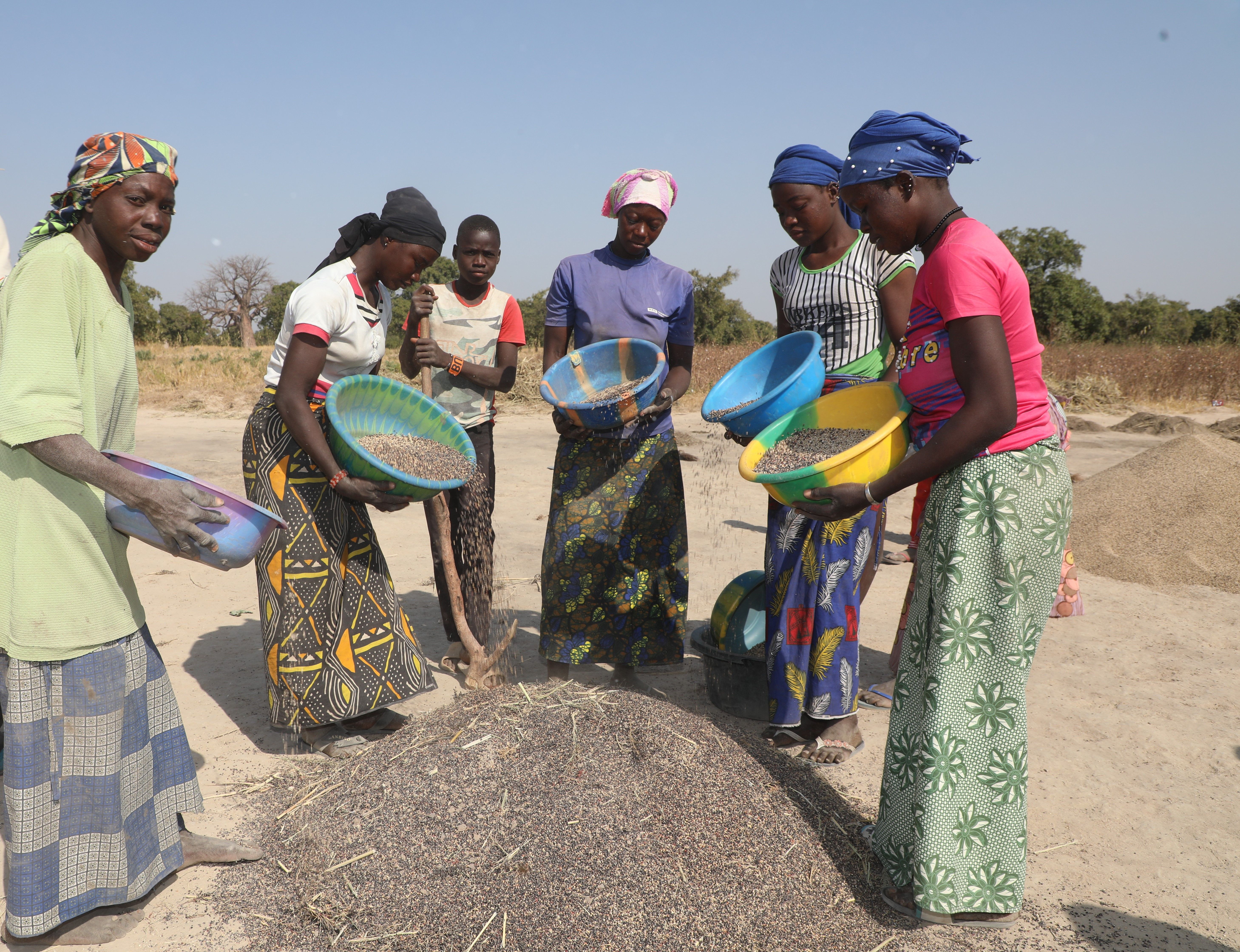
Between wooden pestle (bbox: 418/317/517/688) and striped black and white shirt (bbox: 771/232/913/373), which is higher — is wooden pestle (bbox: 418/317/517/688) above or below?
below

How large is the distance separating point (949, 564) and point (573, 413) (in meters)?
1.51

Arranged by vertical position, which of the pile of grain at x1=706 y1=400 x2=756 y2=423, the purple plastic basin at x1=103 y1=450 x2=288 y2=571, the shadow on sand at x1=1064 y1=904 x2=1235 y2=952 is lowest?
the shadow on sand at x1=1064 y1=904 x2=1235 y2=952

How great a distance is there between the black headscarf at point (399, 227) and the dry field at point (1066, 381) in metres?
9.79

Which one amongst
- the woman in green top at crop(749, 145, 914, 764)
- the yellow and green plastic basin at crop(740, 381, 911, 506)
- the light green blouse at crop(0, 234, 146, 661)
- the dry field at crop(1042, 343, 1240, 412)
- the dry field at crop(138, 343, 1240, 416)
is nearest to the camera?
the light green blouse at crop(0, 234, 146, 661)

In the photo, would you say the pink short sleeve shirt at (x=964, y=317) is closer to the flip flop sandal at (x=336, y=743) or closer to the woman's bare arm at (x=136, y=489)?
the woman's bare arm at (x=136, y=489)

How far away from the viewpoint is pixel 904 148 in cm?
203

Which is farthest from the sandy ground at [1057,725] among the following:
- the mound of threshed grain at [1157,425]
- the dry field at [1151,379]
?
the dry field at [1151,379]

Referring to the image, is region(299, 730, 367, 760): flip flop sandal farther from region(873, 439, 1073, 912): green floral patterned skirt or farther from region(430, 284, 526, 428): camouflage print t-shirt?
region(873, 439, 1073, 912): green floral patterned skirt

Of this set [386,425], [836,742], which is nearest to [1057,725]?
[836,742]

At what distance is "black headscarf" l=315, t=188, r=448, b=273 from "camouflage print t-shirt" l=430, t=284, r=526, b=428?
0.86 metres

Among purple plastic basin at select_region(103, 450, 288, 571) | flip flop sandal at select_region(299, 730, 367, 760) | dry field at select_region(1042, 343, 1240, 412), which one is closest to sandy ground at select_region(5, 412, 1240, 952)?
flip flop sandal at select_region(299, 730, 367, 760)

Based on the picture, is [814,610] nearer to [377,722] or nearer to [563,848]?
[563,848]

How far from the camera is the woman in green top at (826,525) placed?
2.97 m

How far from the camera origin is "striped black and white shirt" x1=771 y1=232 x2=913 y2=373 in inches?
118
